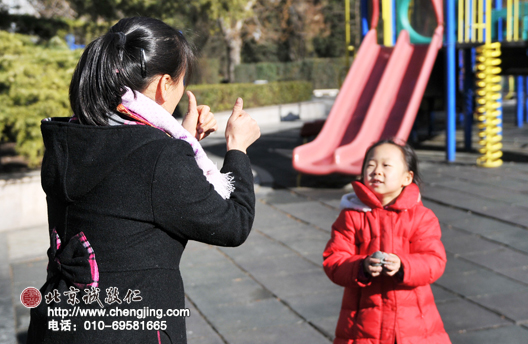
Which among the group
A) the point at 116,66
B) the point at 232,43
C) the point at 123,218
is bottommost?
the point at 123,218

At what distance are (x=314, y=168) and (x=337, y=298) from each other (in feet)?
11.8

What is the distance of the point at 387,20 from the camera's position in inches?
393

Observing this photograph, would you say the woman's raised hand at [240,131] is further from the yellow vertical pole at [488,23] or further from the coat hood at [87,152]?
the yellow vertical pole at [488,23]

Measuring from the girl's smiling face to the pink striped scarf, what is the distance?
3.61 ft

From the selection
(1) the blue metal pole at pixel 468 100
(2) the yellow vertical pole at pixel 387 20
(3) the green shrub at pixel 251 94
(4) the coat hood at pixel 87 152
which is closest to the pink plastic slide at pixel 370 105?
(2) the yellow vertical pole at pixel 387 20

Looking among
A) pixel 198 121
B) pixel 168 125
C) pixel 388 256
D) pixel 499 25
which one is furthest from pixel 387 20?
pixel 168 125

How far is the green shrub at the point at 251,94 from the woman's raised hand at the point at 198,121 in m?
14.8

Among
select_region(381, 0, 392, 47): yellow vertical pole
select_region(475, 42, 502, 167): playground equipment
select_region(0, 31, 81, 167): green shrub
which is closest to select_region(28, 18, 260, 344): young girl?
select_region(0, 31, 81, 167): green shrub

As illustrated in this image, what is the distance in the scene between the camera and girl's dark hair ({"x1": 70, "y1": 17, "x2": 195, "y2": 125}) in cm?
153

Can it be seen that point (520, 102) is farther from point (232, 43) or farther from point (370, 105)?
point (232, 43)

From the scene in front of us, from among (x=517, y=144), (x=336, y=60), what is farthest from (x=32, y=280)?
(x=336, y=60)

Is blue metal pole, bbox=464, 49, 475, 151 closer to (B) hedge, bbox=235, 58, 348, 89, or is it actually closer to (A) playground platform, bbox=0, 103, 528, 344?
(A) playground platform, bbox=0, 103, 528, 344

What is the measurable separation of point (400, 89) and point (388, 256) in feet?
22.7

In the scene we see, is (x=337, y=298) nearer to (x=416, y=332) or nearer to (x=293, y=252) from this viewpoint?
(x=293, y=252)
